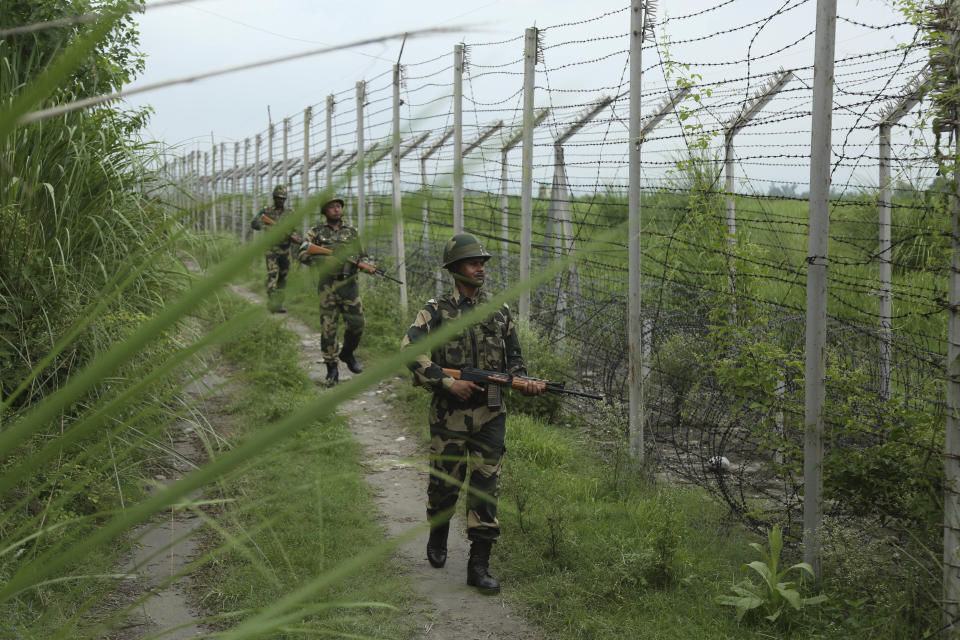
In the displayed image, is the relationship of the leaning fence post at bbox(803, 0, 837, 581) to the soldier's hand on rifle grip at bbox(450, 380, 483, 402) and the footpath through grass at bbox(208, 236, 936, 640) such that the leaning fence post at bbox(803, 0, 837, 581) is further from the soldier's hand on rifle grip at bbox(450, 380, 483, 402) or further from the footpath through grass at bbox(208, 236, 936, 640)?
the soldier's hand on rifle grip at bbox(450, 380, 483, 402)

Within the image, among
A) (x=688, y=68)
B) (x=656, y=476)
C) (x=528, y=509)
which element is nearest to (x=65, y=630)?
(x=528, y=509)

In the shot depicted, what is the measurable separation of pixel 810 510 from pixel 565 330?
4.38m

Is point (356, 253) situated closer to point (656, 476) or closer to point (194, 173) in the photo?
point (194, 173)

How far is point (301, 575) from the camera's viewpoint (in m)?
4.06

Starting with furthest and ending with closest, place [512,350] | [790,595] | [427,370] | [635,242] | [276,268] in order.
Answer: [276,268]
[635,242]
[512,350]
[427,370]
[790,595]

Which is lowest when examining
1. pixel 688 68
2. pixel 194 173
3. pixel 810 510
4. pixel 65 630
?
pixel 810 510

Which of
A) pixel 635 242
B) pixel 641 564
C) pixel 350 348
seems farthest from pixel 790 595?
pixel 350 348

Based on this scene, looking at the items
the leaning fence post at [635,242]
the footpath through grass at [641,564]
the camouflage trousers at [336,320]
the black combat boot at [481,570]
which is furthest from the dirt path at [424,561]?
the leaning fence post at [635,242]

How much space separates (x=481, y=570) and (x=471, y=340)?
126cm

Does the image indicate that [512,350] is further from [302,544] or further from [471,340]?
[302,544]

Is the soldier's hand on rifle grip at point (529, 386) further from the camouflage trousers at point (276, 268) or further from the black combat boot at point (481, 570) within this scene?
the camouflage trousers at point (276, 268)

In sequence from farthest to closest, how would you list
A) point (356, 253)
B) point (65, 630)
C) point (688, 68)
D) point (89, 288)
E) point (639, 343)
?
point (639, 343) < point (688, 68) < point (89, 288) < point (65, 630) < point (356, 253)

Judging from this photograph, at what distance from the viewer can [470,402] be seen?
4332mm

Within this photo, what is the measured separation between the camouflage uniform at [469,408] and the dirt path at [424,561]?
316 mm
